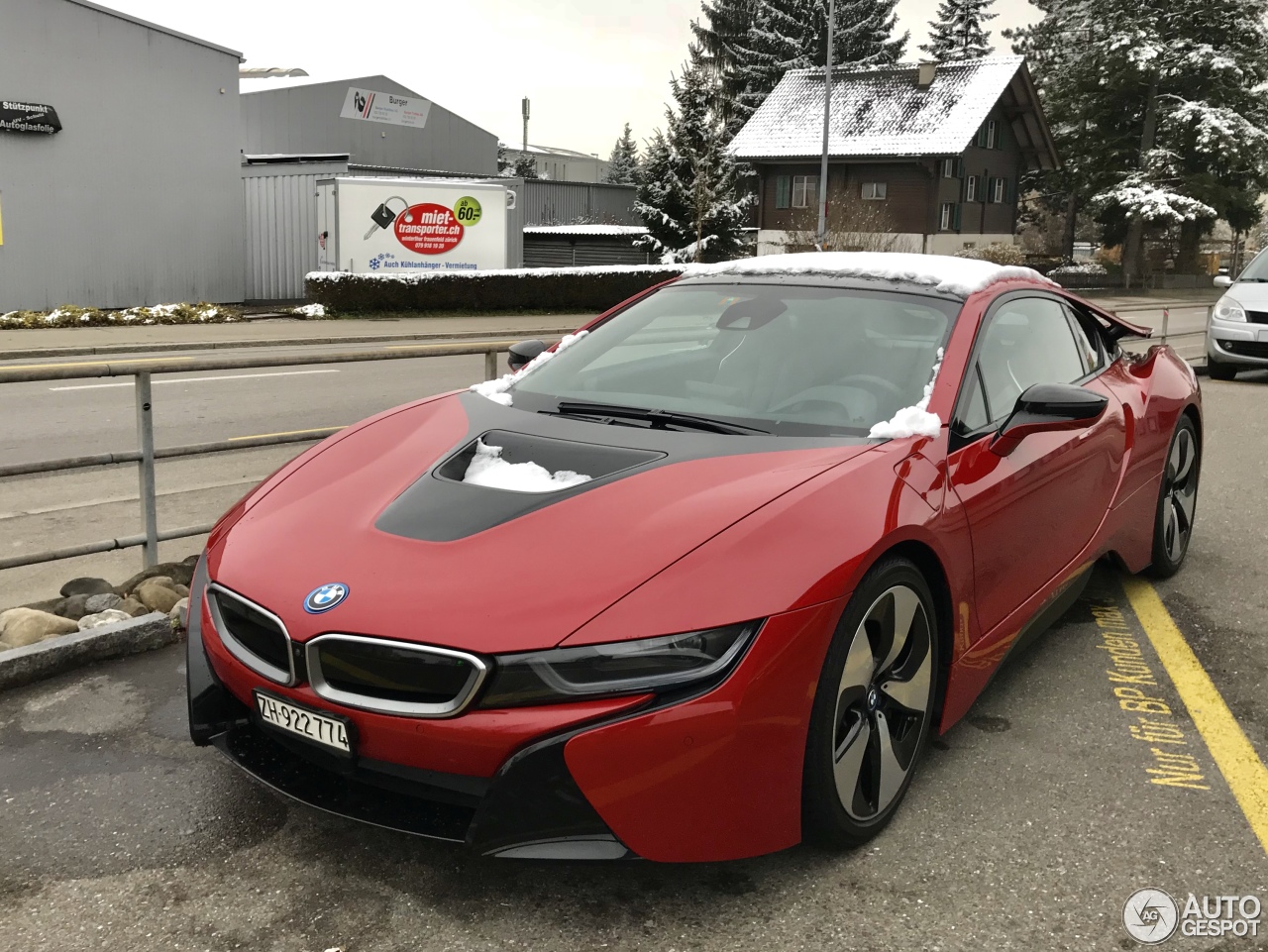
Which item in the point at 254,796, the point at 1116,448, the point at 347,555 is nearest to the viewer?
the point at 347,555

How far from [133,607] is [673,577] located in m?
2.93

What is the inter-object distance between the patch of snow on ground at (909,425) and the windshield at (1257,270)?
13011mm

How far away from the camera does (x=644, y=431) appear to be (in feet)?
10.9

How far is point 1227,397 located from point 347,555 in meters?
12.3

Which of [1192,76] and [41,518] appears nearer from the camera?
[41,518]

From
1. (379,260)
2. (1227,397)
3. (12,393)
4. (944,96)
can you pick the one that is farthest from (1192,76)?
(12,393)

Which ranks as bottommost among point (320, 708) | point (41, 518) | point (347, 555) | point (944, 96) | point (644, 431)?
point (41, 518)

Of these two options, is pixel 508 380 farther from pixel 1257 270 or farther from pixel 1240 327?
pixel 1257 270

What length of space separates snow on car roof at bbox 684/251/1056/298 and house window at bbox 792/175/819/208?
4835cm

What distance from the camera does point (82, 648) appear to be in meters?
4.08

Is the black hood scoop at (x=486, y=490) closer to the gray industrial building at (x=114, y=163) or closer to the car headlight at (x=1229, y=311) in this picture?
the car headlight at (x=1229, y=311)

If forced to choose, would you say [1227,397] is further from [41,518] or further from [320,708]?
[320,708]

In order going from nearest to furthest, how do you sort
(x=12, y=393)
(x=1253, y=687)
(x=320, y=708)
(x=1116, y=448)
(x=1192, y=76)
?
(x=320, y=708) < (x=1253, y=687) < (x=1116, y=448) < (x=12, y=393) < (x=1192, y=76)

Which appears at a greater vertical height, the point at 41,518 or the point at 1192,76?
the point at 1192,76
